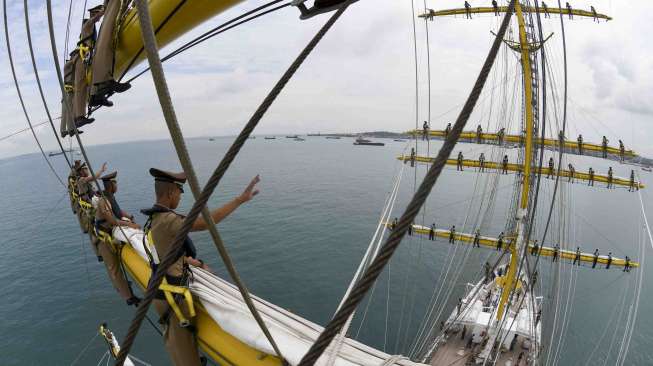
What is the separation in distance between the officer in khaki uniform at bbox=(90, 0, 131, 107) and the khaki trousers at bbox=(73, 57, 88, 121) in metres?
0.67

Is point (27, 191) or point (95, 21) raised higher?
point (95, 21)

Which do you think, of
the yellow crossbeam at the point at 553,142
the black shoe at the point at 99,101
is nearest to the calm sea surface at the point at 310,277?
the yellow crossbeam at the point at 553,142

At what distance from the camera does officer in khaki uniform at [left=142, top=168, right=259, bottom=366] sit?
8.39 feet

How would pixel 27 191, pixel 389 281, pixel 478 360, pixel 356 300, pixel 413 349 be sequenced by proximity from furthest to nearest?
pixel 27 191 < pixel 389 281 < pixel 413 349 < pixel 478 360 < pixel 356 300

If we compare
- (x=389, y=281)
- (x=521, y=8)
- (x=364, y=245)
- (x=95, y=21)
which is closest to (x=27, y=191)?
(x=364, y=245)

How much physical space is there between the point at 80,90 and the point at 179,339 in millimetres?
4613

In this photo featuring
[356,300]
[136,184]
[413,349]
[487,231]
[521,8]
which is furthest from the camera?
[136,184]

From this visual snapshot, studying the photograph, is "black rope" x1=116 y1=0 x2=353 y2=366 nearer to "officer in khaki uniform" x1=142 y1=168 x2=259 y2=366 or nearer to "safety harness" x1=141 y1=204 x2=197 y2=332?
"officer in khaki uniform" x1=142 y1=168 x2=259 y2=366

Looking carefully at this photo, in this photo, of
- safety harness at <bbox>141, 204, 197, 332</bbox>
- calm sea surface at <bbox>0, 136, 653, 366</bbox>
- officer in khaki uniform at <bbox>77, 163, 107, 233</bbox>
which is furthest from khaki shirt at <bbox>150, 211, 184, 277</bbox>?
officer in khaki uniform at <bbox>77, 163, 107, 233</bbox>

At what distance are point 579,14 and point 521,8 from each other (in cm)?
900

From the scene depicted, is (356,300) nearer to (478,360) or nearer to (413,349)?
(478,360)

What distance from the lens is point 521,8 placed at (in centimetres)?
1314

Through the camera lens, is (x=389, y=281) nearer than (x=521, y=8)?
No

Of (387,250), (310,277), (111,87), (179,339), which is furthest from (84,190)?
(310,277)
